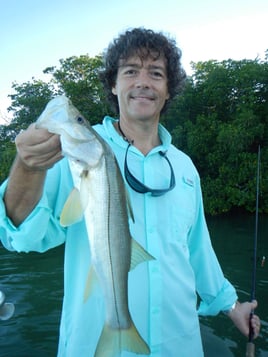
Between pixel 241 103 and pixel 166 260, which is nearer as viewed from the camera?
pixel 166 260

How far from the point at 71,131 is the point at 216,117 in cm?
2161

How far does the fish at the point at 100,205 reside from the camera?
1702mm

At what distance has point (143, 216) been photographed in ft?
7.64

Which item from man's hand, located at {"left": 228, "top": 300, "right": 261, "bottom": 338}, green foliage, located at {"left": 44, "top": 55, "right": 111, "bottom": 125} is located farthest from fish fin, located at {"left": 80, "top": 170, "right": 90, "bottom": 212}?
green foliage, located at {"left": 44, "top": 55, "right": 111, "bottom": 125}

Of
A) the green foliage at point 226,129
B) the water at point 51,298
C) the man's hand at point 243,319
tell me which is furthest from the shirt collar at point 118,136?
the green foliage at point 226,129

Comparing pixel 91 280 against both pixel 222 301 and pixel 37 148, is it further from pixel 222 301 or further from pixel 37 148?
pixel 222 301

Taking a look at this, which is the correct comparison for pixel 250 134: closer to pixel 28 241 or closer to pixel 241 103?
pixel 241 103

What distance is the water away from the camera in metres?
5.46

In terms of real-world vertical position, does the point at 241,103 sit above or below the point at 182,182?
above

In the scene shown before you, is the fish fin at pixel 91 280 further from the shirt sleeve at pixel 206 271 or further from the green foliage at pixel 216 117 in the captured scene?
the green foliage at pixel 216 117

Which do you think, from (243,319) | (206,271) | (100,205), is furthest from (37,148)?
(243,319)

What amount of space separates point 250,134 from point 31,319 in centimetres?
1627

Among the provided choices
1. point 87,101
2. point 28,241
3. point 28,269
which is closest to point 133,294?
point 28,241

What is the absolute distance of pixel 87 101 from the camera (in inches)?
988
